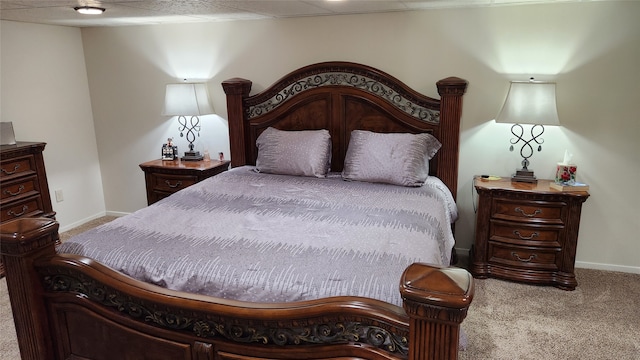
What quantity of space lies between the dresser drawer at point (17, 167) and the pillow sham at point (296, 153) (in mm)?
1853

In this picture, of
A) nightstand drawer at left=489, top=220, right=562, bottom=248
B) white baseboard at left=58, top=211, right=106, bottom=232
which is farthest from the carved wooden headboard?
white baseboard at left=58, top=211, right=106, bottom=232

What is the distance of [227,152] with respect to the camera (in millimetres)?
4113

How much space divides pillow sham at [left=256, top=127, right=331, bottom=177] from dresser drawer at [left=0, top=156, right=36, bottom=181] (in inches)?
73.0

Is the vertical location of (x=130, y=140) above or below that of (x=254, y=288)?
above

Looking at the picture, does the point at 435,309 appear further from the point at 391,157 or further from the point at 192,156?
the point at 192,156

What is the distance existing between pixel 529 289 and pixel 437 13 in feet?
6.96

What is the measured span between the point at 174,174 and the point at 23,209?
1204 millimetres

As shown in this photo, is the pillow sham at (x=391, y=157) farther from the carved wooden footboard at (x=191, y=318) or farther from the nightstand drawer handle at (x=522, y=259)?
the carved wooden footboard at (x=191, y=318)

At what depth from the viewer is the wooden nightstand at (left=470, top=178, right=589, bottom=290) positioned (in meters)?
2.98

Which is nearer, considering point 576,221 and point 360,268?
point 360,268

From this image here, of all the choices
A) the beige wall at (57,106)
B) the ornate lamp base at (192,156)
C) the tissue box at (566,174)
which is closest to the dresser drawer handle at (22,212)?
the beige wall at (57,106)

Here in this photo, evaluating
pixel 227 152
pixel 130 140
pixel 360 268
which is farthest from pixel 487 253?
pixel 130 140

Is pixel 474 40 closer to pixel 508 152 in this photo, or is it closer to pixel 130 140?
pixel 508 152

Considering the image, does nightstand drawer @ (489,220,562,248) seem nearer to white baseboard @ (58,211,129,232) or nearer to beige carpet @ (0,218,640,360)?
beige carpet @ (0,218,640,360)
